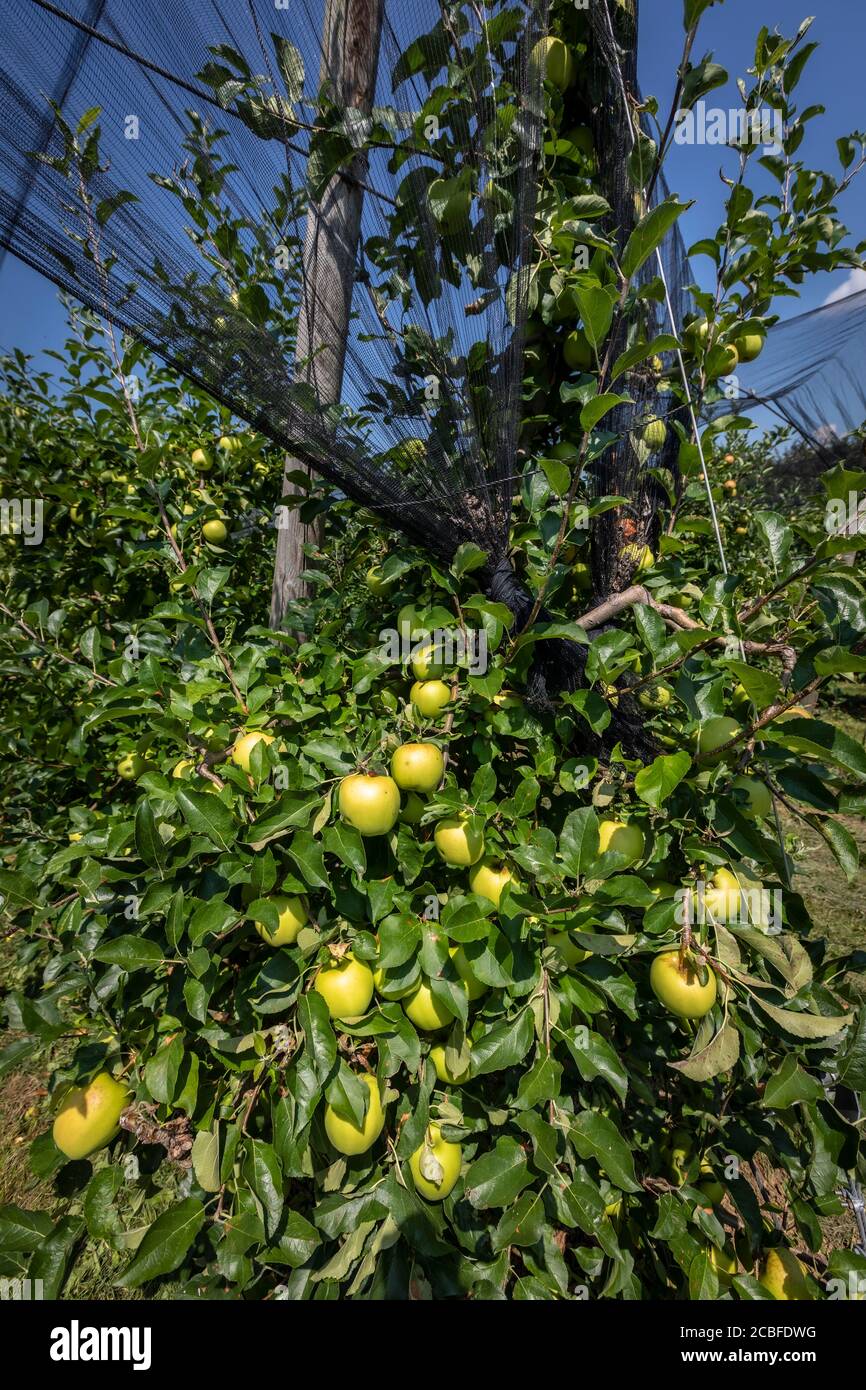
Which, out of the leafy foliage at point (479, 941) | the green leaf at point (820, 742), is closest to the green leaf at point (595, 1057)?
the leafy foliage at point (479, 941)

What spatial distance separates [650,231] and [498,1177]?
139cm

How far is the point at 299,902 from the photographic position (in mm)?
1092

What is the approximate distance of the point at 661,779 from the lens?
94 cm

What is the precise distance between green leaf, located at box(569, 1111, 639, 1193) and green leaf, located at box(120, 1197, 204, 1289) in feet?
2.05

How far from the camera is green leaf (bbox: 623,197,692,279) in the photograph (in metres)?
0.77

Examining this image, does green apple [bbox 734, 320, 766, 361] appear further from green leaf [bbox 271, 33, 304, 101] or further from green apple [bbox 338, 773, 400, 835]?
green apple [bbox 338, 773, 400, 835]

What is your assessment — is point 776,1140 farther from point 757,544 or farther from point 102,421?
point 102,421

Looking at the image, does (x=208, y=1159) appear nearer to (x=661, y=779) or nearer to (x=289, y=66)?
A: (x=661, y=779)

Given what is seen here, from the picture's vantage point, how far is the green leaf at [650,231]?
2.54ft

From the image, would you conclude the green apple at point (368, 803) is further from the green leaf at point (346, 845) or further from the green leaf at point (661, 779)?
the green leaf at point (661, 779)

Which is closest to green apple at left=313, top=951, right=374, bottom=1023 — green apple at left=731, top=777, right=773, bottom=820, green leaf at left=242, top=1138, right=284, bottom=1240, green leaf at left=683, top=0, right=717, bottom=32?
green leaf at left=242, top=1138, right=284, bottom=1240

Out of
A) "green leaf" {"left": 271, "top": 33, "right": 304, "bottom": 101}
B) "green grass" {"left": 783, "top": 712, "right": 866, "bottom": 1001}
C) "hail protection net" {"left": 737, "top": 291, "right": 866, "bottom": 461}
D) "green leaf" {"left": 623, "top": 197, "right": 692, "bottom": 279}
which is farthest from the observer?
"green grass" {"left": 783, "top": 712, "right": 866, "bottom": 1001}

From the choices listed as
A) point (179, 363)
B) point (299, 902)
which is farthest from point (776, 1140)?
point (179, 363)

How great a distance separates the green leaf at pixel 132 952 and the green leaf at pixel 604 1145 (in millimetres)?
728
